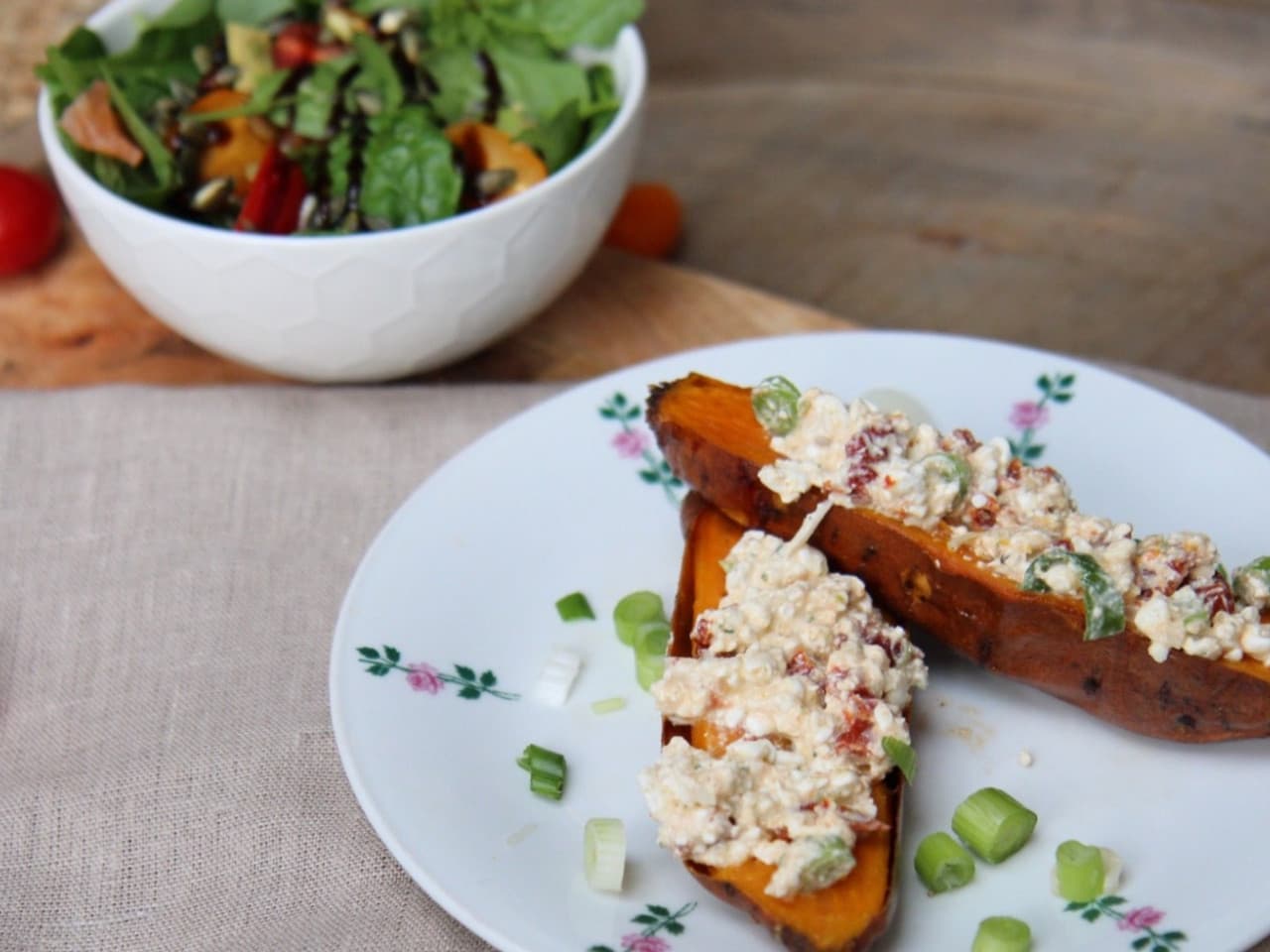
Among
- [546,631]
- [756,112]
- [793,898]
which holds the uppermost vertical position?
[793,898]

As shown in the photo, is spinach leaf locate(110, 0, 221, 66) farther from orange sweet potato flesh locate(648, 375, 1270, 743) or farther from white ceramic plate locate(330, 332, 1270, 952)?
orange sweet potato flesh locate(648, 375, 1270, 743)

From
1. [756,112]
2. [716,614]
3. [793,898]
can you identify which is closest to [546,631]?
[716,614]

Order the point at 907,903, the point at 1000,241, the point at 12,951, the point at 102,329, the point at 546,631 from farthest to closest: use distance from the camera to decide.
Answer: the point at 1000,241
the point at 102,329
the point at 546,631
the point at 12,951
the point at 907,903

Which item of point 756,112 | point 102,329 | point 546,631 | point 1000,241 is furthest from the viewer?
point 756,112

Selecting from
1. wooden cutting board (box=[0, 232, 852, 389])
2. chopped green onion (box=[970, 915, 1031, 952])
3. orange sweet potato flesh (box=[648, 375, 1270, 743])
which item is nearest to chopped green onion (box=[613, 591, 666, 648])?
orange sweet potato flesh (box=[648, 375, 1270, 743])

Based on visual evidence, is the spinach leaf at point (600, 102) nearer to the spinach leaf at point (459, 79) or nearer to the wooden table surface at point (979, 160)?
A: the spinach leaf at point (459, 79)

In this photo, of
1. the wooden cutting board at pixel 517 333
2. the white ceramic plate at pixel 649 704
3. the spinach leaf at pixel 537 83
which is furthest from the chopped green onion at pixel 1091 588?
the spinach leaf at pixel 537 83

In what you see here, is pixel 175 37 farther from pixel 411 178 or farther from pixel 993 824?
pixel 993 824

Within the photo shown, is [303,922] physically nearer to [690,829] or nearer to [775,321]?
[690,829]

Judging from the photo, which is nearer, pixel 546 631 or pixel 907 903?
pixel 907 903
